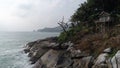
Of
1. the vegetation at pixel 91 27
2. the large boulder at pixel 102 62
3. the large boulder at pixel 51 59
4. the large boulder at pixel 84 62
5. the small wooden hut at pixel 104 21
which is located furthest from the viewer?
the small wooden hut at pixel 104 21

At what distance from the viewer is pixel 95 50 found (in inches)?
976

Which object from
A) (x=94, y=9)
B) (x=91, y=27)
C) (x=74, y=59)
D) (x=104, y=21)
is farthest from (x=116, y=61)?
(x=94, y=9)

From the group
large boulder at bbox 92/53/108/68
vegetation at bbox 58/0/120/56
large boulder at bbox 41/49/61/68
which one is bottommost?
large boulder at bbox 41/49/61/68

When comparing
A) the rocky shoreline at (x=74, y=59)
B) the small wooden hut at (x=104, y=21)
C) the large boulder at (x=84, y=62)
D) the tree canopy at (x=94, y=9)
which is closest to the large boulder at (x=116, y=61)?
the rocky shoreline at (x=74, y=59)

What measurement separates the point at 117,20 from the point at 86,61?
48.6 ft

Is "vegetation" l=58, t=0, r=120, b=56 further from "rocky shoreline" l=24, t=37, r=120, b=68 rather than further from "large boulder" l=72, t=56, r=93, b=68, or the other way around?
"large boulder" l=72, t=56, r=93, b=68

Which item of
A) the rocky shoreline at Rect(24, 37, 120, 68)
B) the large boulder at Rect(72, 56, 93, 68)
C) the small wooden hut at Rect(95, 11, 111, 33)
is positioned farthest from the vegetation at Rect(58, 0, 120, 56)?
the large boulder at Rect(72, 56, 93, 68)

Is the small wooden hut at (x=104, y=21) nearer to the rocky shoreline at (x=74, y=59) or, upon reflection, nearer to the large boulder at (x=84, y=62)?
the rocky shoreline at (x=74, y=59)

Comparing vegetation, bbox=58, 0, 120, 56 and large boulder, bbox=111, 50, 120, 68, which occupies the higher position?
vegetation, bbox=58, 0, 120, 56

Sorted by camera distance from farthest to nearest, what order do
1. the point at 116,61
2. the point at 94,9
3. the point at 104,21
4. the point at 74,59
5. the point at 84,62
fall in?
the point at 94,9 → the point at 104,21 → the point at 74,59 → the point at 84,62 → the point at 116,61

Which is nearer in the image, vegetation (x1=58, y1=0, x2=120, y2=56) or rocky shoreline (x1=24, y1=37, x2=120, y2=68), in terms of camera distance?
rocky shoreline (x1=24, y1=37, x2=120, y2=68)

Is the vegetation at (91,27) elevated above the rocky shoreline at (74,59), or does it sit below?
above

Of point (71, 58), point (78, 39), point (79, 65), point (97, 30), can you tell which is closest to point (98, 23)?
point (97, 30)

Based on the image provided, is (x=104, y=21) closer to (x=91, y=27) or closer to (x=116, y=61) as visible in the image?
(x=91, y=27)
